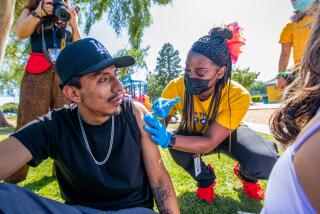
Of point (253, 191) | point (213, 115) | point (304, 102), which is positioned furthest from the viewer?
point (253, 191)

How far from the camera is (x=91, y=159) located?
1.53m

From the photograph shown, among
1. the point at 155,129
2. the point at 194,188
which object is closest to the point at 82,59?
the point at 155,129

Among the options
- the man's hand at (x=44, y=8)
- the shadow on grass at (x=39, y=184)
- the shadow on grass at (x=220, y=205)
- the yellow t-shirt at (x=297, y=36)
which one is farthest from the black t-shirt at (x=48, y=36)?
the yellow t-shirt at (x=297, y=36)

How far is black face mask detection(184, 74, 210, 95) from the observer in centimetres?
230

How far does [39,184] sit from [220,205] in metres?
1.86

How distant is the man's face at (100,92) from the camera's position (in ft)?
5.45

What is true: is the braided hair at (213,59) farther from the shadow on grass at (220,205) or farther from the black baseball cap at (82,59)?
the black baseball cap at (82,59)

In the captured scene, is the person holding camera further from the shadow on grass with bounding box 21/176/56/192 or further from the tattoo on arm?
the tattoo on arm

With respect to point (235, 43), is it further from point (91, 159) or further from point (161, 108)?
point (91, 159)

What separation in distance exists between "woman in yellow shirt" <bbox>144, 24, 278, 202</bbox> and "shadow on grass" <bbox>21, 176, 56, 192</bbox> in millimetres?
1414

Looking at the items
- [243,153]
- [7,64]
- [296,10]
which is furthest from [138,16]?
[7,64]

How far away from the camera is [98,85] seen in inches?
66.0

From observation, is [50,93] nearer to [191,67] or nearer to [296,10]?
[191,67]

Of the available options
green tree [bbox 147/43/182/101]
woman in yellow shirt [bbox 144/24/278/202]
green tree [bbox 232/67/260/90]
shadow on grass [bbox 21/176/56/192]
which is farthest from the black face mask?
green tree [bbox 147/43/182/101]
